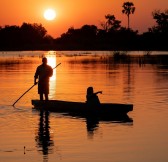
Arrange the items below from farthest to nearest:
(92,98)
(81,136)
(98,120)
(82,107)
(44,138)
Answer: (82,107) < (92,98) < (98,120) < (81,136) < (44,138)

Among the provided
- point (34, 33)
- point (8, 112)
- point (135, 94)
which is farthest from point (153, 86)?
point (34, 33)

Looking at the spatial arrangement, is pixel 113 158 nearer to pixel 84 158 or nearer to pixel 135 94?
pixel 84 158

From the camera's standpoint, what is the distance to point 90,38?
170 m

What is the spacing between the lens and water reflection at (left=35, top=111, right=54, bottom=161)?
1483 centimetres

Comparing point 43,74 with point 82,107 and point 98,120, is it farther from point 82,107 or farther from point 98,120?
point 98,120

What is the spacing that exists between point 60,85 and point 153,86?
18.5 feet

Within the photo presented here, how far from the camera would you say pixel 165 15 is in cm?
13138

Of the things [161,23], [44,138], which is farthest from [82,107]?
[161,23]

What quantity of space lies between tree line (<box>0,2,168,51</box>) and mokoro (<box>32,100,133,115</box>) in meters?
105

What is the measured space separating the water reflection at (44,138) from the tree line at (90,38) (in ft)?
357

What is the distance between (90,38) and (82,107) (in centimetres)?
14868

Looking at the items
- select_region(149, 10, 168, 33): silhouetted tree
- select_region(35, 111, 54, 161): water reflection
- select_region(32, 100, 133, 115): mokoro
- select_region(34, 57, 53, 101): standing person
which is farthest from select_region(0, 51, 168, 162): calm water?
select_region(149, 10, 168, 33): silhouetted tree

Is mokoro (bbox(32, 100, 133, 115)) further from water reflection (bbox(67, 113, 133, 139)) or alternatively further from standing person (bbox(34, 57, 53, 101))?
standing person (bbox(34, 57, 53, 101))

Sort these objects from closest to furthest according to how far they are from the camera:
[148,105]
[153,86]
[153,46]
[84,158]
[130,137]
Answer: [84,158] < [130,137] < [148,105] < [153,86] < [153,46]
